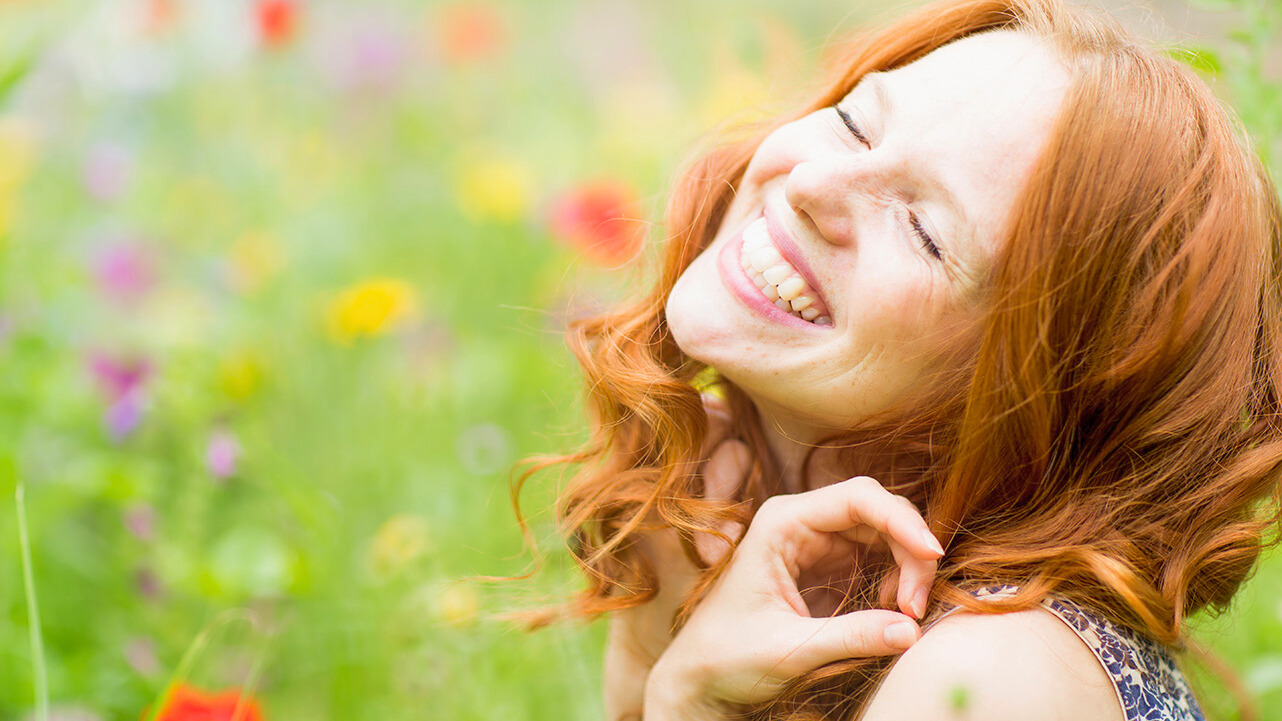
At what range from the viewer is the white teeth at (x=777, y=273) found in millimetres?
901

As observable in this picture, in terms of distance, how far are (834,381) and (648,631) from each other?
1.26ft

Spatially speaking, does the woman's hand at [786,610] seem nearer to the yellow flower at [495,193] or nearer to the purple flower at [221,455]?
the purple flower at [221,455]

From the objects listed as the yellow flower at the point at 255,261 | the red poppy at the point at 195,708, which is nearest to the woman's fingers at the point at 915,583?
the red poppy at the point at 195,708

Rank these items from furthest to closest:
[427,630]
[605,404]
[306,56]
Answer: [306,56]
[427,630]
[605,404]

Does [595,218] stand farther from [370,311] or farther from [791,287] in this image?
[791,287]

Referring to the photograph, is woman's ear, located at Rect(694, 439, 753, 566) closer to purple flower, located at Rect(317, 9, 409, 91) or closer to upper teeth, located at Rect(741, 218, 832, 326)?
upper teeth, located at Rect(741, 218, 832, 326)

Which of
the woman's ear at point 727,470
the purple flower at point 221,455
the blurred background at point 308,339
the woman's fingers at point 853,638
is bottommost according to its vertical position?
the blurred background at point 308,339

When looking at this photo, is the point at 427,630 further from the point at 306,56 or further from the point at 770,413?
the point at 306,56

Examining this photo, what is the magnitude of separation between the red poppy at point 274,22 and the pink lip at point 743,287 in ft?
5.36

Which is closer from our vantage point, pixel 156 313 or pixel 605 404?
pixel 605 404

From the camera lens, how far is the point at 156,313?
1854 millimetres

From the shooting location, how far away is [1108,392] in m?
0.86

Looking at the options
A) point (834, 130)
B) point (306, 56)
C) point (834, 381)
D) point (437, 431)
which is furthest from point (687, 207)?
point (306, 56)

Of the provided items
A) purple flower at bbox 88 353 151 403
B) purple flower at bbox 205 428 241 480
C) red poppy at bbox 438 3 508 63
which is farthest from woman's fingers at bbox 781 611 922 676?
red poppy at bbox 438 3 508 63
